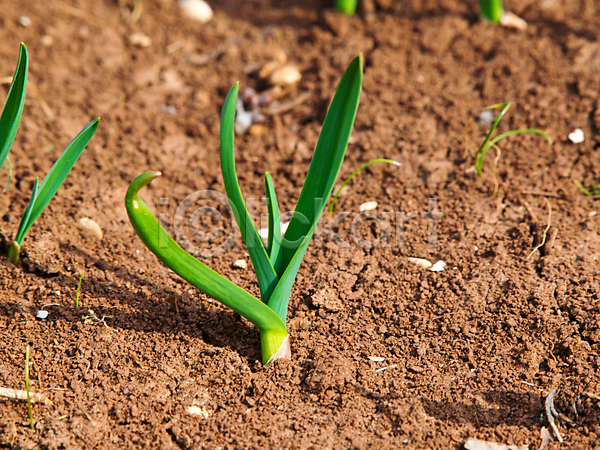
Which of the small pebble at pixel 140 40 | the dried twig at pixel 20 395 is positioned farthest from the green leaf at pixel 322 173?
the small pebble at pixel 140 40

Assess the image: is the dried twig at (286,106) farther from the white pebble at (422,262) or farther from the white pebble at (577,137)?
the white pebble at (577,137)

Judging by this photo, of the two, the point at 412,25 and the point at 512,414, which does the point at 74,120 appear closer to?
the point at 412,25

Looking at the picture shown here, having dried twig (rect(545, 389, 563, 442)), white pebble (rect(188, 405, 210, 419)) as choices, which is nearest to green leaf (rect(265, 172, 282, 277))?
white pebble (rect(188, 405, 210, 419))

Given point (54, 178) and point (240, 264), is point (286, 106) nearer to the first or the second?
point (240, 264)

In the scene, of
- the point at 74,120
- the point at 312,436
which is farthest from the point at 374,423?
the point at 74,120

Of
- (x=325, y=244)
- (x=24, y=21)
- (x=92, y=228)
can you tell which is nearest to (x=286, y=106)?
(x=325, y=244)
